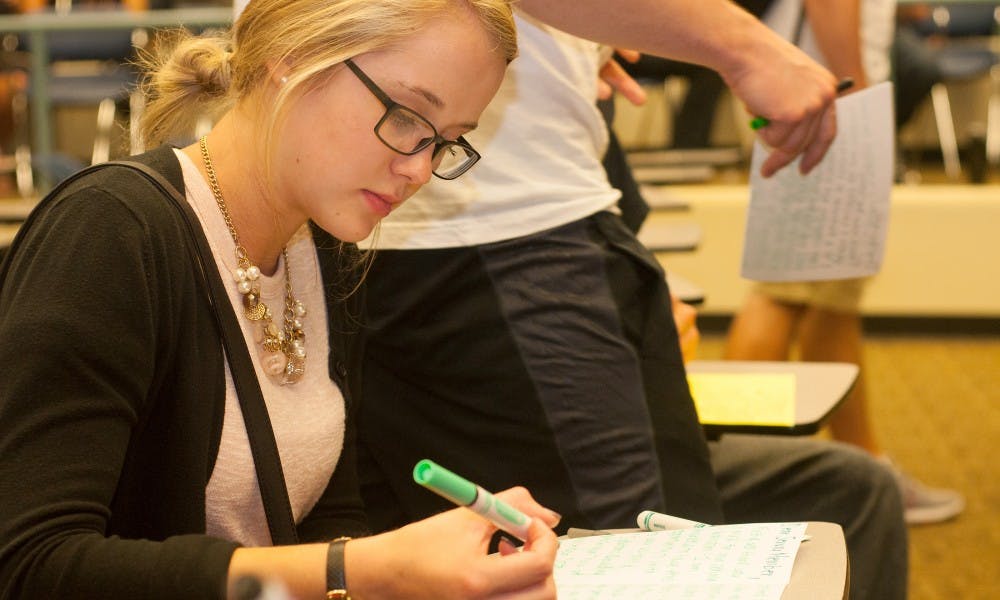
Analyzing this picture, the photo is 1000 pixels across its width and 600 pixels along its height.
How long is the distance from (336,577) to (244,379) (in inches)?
9.2

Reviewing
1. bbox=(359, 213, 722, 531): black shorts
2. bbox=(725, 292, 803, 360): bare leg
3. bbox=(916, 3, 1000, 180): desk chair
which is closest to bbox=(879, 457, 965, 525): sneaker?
bbox=(725, 292, 803, 360): bare leg

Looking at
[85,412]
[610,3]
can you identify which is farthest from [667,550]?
[610,3]

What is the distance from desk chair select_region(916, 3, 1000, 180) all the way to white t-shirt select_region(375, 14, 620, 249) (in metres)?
4.58

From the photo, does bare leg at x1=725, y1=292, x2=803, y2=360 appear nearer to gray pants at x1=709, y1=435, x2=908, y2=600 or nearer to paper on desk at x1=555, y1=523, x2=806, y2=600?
gray pants at x1=709, y1=435, x2=908, y2=600

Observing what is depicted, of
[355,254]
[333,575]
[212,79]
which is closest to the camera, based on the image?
[333,575]

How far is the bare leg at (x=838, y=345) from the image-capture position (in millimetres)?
2639

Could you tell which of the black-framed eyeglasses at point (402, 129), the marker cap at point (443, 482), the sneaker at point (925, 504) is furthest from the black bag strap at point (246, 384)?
the sneaker at point (925, 504)

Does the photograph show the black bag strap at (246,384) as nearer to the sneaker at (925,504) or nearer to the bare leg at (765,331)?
the bare leg at (765,331)

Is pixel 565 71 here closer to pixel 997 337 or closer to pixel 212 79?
pixel 212 79

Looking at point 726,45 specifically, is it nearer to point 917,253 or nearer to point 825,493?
point 825,493

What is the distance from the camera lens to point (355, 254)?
1235 mm

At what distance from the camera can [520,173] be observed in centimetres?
129

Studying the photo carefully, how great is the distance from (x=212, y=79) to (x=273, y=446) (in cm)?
36

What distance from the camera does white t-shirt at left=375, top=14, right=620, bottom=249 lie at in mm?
1280
